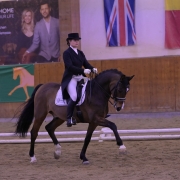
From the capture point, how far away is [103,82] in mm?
9477

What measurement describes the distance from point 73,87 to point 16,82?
1014 centimetres

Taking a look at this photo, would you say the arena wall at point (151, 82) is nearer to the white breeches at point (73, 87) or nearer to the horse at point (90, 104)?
the horse at point (90, 104)

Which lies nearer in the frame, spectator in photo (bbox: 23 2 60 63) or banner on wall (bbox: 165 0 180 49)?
banner on wall (bbox: 165 0 180 49)

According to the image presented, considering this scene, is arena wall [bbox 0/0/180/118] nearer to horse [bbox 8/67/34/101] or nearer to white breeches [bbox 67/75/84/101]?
horse [bbox 8/67/34/101]

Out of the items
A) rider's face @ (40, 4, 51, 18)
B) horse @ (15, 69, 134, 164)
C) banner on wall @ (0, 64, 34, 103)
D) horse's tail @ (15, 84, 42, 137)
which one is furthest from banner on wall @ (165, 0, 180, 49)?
horse's tail @ (15, 84, 42, 137)

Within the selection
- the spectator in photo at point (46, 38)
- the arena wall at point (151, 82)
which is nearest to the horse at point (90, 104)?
the arena wall at point (151, 82)

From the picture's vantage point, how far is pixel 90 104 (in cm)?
948

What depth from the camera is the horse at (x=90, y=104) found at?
29.8 ft

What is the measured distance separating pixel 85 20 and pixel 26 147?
34.5 ft

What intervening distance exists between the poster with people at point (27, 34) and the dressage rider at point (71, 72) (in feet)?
37.4

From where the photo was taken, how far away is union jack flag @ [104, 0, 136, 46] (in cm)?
2112

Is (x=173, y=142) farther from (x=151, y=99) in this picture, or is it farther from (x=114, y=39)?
(x=114, y=39)

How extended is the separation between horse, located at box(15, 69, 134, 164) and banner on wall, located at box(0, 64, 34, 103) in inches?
341

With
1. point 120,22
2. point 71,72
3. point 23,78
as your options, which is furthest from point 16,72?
point 71,72
